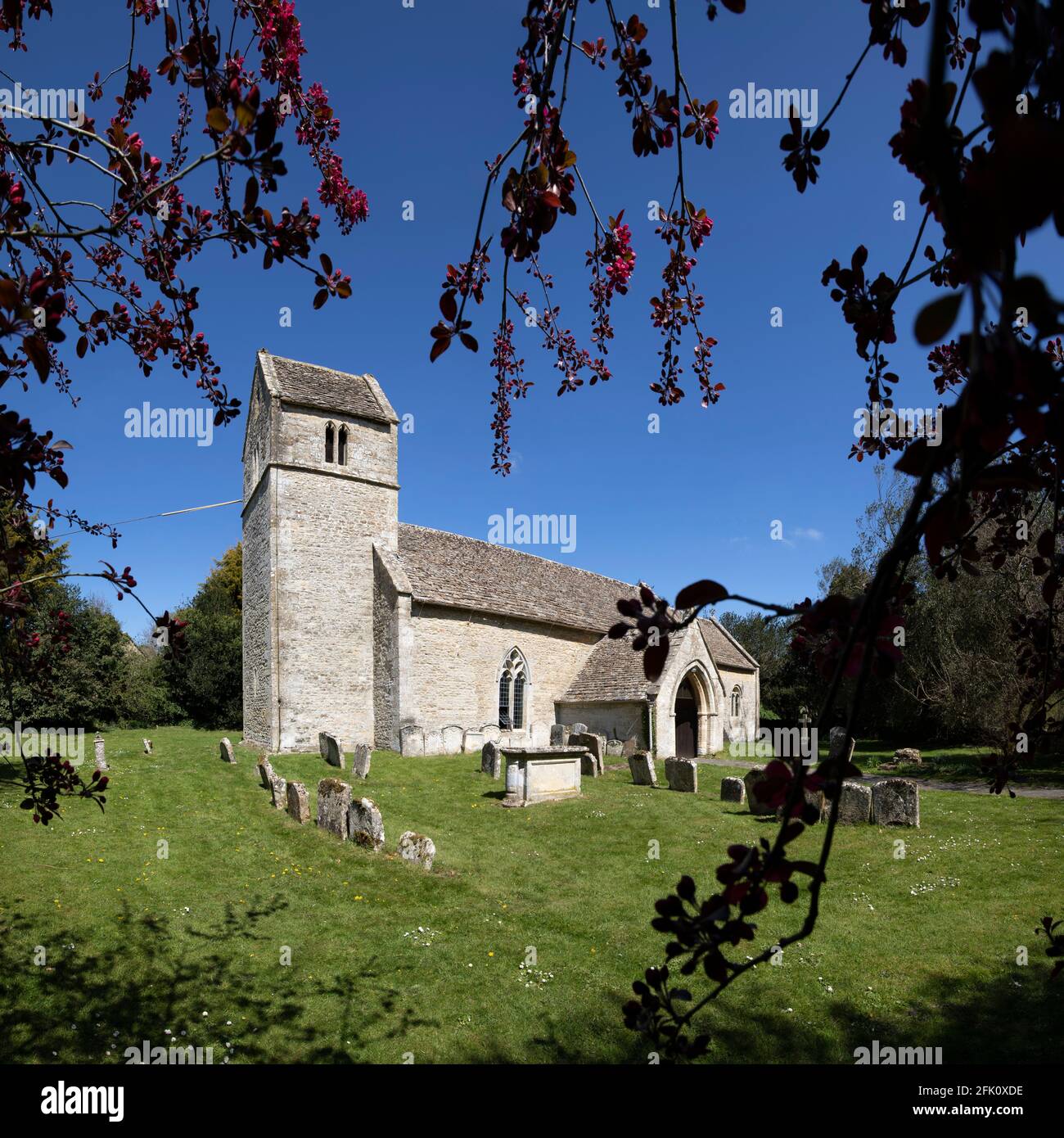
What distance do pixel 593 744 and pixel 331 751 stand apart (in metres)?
7.30

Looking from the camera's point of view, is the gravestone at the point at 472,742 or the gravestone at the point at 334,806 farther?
the gravestone at the point at 472,742

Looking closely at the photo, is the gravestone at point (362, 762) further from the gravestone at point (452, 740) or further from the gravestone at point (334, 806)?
the gravestone at point (452, 740)

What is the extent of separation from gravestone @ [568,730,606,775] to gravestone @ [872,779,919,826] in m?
7.87

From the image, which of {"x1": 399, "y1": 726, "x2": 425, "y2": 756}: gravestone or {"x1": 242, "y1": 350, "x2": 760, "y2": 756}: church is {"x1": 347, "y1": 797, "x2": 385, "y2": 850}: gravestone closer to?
{"x1": 399, "y1": 726, "x2": 425, "y2": 756}: gravestone

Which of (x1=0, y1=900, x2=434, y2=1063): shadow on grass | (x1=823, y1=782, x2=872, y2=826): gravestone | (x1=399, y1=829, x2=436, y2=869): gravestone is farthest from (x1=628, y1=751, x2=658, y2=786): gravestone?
(x1=0, y1=900, x2=434, y2=1063): shadow on grass

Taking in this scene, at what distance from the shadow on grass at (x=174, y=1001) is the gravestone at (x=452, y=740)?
14.1 metres

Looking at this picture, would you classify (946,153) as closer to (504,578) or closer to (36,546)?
(36,546)

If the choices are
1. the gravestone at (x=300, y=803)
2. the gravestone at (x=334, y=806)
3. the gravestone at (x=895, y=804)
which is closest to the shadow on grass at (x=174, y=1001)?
the gravestone at (x=334, y=806)

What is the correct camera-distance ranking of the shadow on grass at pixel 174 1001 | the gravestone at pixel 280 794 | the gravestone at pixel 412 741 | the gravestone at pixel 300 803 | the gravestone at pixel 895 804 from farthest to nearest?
1. the gravestone at pixel 412 741
2. the gravestone at pixel 280 794
3. the gravestone at pixel 300 803
4. the gravestone at pixel 895 804
5. the shadow on grass at pixel 174 1001

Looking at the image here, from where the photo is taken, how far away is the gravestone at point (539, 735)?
24516 mm

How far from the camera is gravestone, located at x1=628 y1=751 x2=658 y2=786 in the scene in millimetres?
17734

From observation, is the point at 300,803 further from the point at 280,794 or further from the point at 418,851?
the point at 418,851

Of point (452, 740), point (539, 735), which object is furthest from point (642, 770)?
point (539, 735)

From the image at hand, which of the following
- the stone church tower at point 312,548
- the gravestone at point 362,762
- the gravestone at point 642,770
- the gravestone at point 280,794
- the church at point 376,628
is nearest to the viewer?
the gravestone at point 280,794
